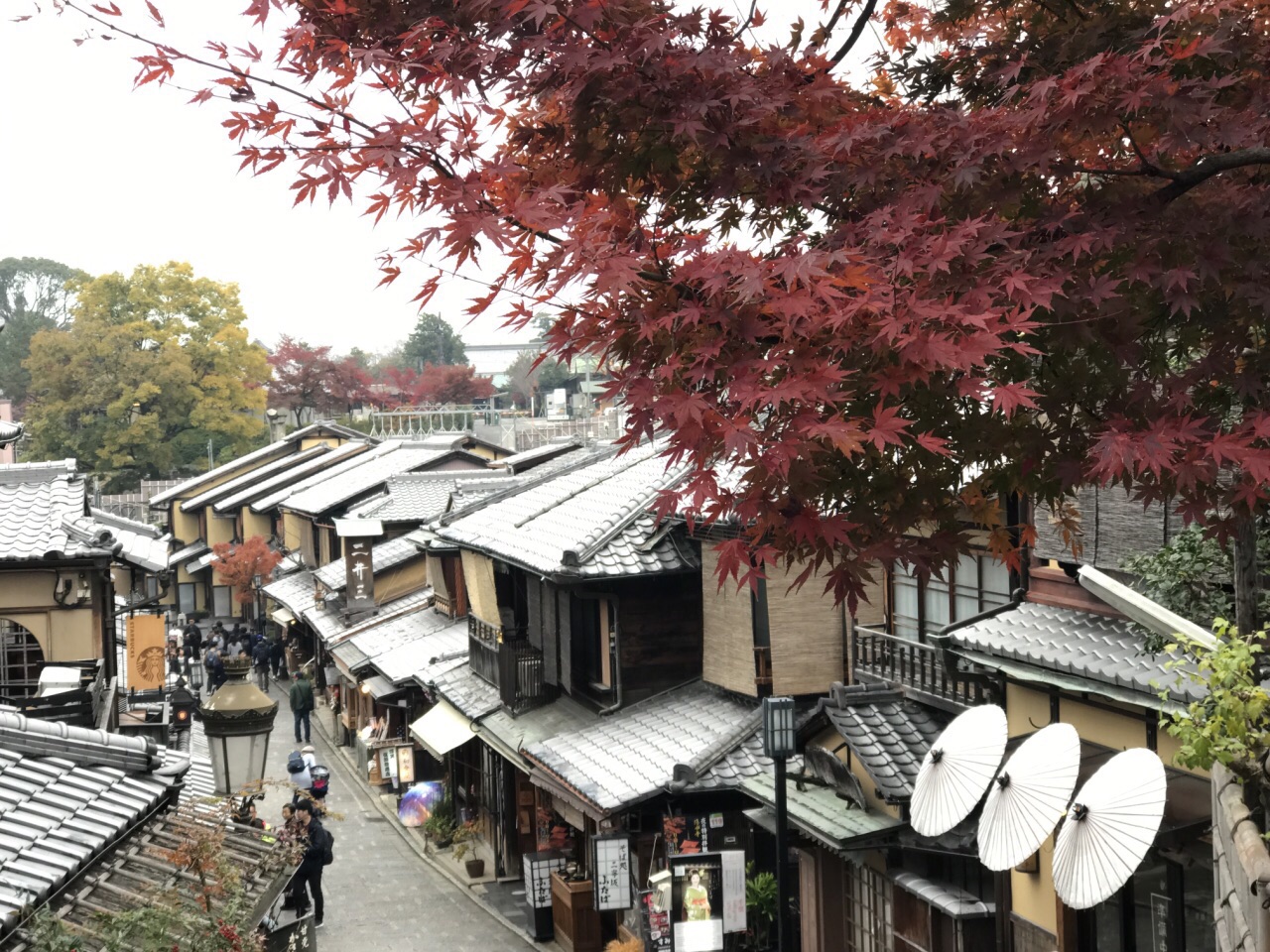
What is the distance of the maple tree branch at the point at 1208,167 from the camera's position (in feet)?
20.2

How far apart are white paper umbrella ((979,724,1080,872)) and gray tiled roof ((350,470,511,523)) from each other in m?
26.5

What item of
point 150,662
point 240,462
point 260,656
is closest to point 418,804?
point 150,662

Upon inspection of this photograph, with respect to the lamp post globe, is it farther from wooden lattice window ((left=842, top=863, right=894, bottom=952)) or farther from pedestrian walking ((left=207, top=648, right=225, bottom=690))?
pedestrian walking ((left=207, top=648, right=225, bottom=690))

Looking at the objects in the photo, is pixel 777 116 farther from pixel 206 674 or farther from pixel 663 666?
pixel 206 674

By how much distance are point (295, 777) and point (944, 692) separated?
12549mm

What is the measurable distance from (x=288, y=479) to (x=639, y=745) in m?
43.3

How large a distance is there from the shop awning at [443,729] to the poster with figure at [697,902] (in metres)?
9.17

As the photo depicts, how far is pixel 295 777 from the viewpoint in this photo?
2347 cm

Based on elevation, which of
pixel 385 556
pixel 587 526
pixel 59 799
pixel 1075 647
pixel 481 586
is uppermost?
pixel 587 526

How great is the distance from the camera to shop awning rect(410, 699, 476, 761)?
2492cm

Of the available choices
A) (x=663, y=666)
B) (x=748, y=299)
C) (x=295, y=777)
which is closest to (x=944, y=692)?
(x=663, y=666)

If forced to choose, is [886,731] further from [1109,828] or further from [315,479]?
[315,479]

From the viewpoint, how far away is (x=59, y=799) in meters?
9.98

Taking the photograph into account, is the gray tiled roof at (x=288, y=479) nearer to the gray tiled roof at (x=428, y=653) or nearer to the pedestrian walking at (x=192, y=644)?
the pedestrian walking at (x=192, y=644)
